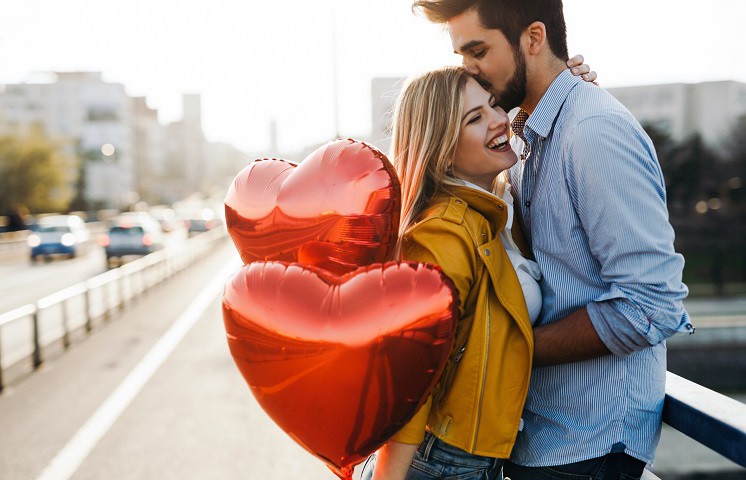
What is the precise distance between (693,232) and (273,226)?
6406 cm

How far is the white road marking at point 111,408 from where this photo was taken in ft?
19.7

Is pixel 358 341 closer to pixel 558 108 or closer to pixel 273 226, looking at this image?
pixel 273 226

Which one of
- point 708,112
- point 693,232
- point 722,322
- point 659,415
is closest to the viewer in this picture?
point 659,415

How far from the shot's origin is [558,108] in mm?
2148

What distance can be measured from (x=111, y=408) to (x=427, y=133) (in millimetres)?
6638

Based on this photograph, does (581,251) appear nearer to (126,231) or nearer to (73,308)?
(73,308)

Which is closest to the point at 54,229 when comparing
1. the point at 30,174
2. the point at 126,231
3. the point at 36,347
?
the point at 126,231

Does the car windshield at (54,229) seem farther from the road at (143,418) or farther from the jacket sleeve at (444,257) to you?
the jacket sleeve at (444,257)

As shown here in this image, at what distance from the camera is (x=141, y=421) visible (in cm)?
736

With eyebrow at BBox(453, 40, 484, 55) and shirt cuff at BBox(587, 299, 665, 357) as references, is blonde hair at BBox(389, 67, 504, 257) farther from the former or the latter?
shirt cuff at BBox(587, 299, 665, 357)

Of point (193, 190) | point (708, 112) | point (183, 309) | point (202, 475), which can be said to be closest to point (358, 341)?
point (202, 475)

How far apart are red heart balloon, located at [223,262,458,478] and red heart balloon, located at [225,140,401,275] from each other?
0.14 meters

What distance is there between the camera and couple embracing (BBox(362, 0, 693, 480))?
6.22 feet

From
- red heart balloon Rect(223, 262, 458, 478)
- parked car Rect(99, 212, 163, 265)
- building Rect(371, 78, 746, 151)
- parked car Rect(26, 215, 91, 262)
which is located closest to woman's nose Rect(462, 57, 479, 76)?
red heart balloon Rect(223, 262, 458, 478)
